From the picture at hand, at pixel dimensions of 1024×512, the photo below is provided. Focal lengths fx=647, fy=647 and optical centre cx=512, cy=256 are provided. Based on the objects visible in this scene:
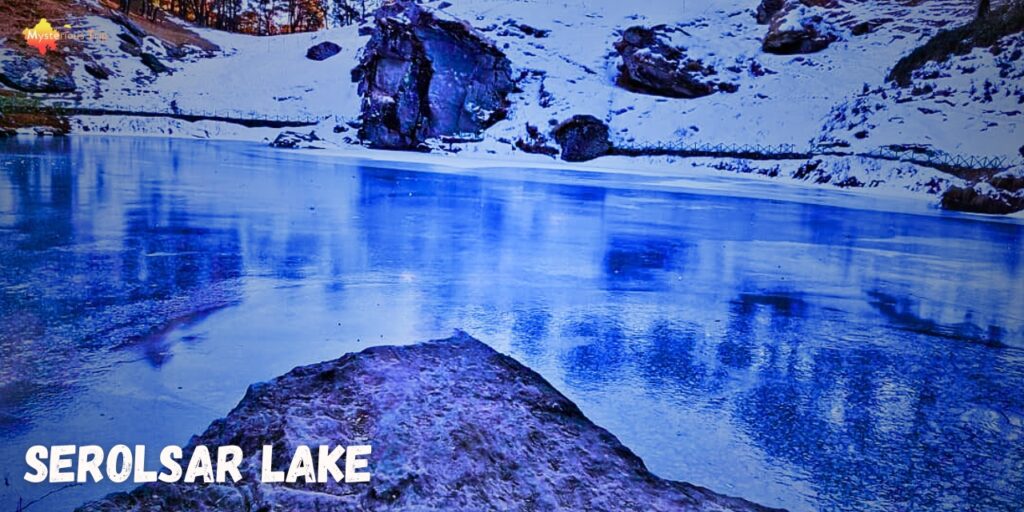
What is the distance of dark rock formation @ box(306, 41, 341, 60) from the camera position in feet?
135

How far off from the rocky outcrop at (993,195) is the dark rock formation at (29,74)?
33131mm

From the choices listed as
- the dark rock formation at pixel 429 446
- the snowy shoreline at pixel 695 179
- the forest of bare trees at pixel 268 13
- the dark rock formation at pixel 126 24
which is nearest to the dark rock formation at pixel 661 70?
the snowy shoreline at pixel 695 179

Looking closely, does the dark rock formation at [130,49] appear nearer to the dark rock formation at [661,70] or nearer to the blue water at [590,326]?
the dark rock formation at [661,70]

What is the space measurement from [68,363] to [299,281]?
1.61 metres

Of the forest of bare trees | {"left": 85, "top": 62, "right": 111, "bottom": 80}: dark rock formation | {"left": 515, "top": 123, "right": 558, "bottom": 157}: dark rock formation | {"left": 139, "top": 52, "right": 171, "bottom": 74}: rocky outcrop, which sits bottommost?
{"left": 515, "top": 123, "right": 558, "bottom": 157}: dark rock formation

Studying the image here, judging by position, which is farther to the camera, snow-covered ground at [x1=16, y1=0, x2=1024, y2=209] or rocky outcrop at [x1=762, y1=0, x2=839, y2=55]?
rocky outcrop at [x1=762, y1=0, x2=839, y2=55]

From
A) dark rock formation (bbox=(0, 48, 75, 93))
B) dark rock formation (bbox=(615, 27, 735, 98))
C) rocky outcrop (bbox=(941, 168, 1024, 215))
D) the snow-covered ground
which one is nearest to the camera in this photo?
rocky outcrop (bbox=(941, 168, 1024, 215))

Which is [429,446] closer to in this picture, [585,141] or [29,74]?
[585,141]

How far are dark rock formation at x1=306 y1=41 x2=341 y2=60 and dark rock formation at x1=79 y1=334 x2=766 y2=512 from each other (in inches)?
1675

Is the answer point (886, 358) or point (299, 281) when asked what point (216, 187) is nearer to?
point (299, 281)

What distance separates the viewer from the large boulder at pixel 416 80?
24.0 m

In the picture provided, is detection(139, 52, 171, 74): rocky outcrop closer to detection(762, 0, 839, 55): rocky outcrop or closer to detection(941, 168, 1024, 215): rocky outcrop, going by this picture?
detection(762, 0, 839, 55): rocky outcrop

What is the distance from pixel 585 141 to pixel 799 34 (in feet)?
41.2

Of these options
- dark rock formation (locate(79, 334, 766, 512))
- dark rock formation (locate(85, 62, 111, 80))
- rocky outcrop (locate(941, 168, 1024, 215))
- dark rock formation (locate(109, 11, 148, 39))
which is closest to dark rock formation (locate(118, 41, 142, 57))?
dark rock formation (locate(109, 11, 148, 39))
